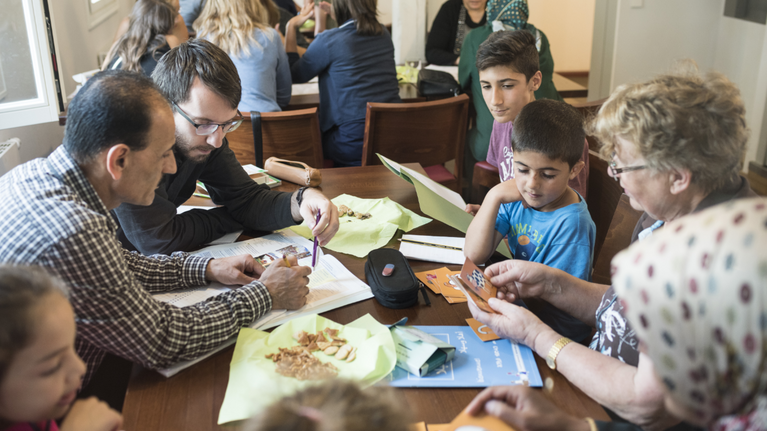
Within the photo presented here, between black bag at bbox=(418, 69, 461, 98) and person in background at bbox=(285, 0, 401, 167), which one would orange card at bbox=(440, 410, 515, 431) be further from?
black bag at bbox=(418, 69, 461, 98)

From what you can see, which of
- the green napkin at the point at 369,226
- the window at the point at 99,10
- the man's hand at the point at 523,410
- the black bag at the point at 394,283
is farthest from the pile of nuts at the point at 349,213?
the window at the point at 99,10

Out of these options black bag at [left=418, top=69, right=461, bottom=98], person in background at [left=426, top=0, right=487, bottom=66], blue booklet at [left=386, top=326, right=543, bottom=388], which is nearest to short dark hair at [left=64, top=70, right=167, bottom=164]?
blue booklet at [left=386, top=326, right=543, bottom=388]

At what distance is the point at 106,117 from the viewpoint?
3.41 ft

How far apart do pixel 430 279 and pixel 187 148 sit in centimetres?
78

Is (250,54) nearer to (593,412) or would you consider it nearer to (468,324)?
(468,324)

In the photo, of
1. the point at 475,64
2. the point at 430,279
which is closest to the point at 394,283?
the point at 430,279

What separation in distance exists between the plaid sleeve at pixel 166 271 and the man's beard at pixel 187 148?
0.35 metres

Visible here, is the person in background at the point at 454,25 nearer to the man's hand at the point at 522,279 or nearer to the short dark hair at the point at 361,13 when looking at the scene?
the short dark hair at the point at 361,13

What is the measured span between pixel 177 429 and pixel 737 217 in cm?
85

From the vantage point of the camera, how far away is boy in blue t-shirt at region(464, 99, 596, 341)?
56.3 inches

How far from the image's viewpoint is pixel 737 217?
580mm

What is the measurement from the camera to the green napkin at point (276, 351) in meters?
0.94

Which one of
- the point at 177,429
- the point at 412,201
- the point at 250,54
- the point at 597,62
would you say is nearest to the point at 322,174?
the point at 412,201

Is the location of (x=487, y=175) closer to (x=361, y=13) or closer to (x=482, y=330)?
(x=361, y=13)
